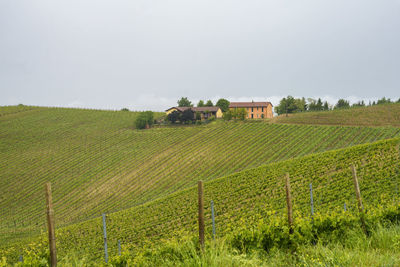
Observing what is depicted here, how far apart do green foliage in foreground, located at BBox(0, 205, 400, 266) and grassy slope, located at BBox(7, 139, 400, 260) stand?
10726 mm

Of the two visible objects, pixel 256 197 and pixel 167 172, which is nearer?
pixel 256 197

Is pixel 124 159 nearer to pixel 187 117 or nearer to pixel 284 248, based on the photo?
pixel 187 117

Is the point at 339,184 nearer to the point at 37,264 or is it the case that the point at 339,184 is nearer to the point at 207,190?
the point at 207,190

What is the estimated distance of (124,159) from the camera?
54188 millimetres

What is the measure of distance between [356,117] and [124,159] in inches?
1695

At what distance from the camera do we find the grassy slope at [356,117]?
52.6 m

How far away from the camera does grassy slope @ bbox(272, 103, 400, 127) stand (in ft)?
173

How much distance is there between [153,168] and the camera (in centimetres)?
4809

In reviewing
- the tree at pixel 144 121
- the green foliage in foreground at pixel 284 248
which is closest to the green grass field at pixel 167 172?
the green foliage in foreground at pixel 284 248

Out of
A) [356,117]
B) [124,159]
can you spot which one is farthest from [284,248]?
[356,117]

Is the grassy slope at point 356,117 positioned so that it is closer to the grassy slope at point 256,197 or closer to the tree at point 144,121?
the grassy slope at point 256,197

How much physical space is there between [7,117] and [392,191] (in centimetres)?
9669

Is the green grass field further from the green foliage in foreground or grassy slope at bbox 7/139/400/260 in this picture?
the green foliage in foreground

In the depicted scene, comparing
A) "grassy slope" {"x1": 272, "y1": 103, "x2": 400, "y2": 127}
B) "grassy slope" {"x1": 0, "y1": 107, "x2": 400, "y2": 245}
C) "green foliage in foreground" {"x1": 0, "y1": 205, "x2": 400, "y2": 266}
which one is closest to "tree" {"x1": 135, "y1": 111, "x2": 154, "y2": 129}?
"grassy slope" {"x1": 0, "y1": 107, "x2": 400, "y2": 245}
